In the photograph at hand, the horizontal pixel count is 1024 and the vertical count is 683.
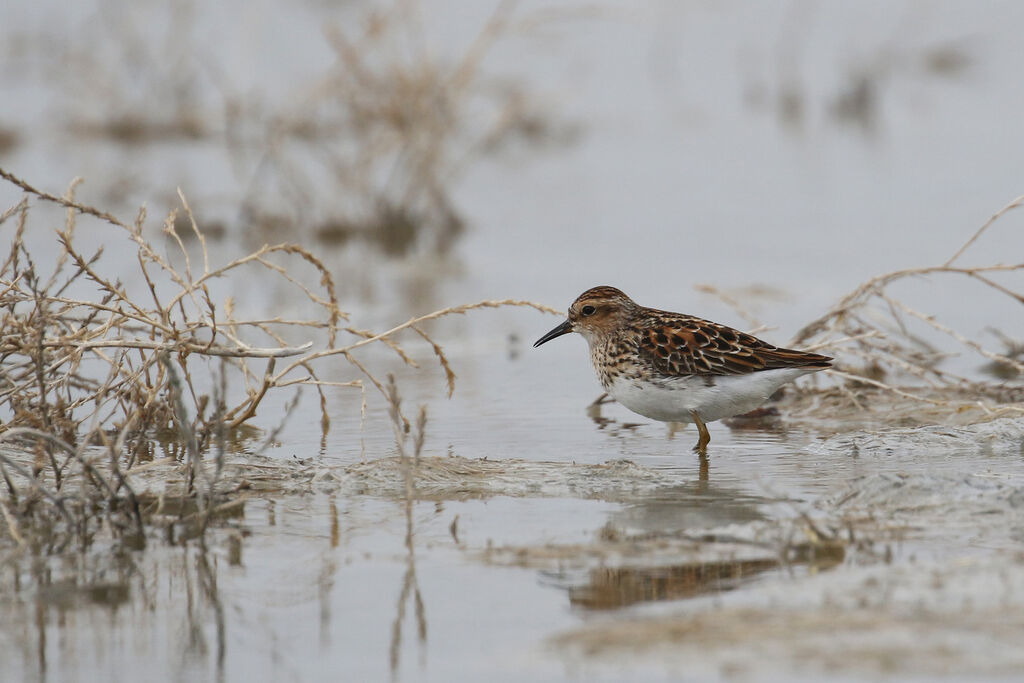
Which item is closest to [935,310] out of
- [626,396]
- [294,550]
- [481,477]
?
[626,396]

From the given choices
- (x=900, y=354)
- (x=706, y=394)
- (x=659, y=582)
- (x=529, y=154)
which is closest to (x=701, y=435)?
(x=706, y=394)

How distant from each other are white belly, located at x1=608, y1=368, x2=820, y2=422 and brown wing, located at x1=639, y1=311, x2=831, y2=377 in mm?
44

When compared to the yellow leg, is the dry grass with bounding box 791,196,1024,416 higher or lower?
higher

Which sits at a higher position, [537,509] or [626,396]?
[626,396]

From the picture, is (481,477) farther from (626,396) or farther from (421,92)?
(421,92)

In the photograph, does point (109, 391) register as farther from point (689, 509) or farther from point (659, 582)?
point (659, 582)

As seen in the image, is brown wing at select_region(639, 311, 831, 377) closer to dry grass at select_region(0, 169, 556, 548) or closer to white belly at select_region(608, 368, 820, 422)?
white belly at select_region(608, 368, 820, 422)

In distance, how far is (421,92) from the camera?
14.1 metres

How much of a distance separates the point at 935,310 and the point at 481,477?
228 inches

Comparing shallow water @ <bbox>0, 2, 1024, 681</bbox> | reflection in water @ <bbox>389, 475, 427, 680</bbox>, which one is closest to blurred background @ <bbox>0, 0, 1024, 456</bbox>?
shallow water @ <bbox>0, 2, 1024, 681</bbox>

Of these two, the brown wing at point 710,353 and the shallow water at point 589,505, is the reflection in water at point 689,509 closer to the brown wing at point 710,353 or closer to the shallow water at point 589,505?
the shallow water at point 589,505

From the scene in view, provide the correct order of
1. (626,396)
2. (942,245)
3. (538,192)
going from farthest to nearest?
(538,192)
(942,245)
(626,396)

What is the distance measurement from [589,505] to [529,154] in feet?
47.0

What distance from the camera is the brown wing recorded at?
7582 mm
